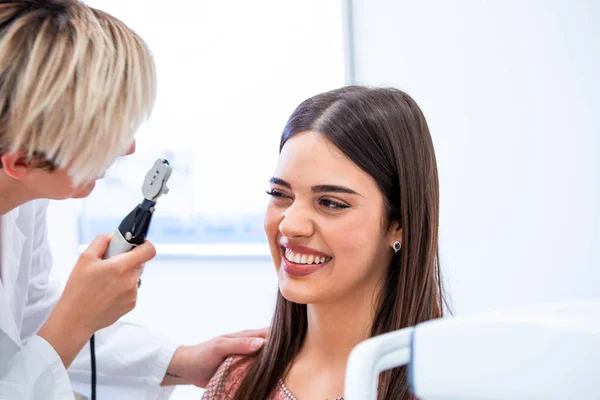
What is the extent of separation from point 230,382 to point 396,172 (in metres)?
0.51

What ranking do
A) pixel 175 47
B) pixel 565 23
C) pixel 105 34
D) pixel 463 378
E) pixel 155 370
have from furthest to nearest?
pixel 175 47, pixel 565 23, pixel 155 370, pixel 105 34, pixel 463 378

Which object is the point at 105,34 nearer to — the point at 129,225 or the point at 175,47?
the point at 129,225

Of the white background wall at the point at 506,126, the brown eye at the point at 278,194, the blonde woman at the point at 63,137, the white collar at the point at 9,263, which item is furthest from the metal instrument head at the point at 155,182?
the white background wall at the point at 506,126

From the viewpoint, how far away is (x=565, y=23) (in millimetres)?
1558

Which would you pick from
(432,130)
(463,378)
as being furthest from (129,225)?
(432,130)

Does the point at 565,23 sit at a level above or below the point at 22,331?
above

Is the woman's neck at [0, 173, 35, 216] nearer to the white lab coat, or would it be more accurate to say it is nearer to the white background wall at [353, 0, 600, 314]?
the white lab coat

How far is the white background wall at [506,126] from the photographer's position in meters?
1.57

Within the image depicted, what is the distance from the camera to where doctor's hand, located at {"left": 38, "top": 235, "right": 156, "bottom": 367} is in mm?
993

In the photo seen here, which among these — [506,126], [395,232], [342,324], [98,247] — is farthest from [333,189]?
[506,126]

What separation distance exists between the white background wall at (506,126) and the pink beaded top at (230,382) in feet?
2.44

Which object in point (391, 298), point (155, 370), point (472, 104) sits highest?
point (472, 104)

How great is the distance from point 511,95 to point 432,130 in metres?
0.22

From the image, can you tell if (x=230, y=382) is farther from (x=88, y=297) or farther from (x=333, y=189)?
(x=333, y=189)
